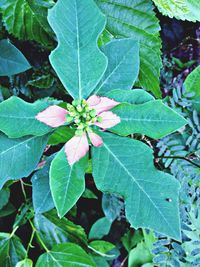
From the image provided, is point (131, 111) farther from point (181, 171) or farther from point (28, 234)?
point (28, 234)

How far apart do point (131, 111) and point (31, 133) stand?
16 cm

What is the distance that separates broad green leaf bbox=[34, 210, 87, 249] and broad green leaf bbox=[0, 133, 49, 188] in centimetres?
37

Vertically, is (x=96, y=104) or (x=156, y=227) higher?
(x=96, y=104)

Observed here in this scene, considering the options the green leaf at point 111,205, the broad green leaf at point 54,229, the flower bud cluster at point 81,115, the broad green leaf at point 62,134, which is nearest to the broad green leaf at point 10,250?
the broad green leaf at point 54,229

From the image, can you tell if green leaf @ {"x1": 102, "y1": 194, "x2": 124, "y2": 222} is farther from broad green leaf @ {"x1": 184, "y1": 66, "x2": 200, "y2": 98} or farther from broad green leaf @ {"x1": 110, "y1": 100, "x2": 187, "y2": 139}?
broad green leaf @ {"x1": 110, "y1": 100, "x2": 187, "y2": 139}

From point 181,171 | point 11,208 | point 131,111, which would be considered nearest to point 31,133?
point 131,111

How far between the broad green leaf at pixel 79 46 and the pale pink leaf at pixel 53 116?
0.04m

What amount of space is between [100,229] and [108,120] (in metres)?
0.62

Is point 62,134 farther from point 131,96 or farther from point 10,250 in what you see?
point 10,250

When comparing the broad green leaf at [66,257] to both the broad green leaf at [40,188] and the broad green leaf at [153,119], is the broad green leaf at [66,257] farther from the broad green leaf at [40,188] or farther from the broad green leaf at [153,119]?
the broad green leaf at [153,119]

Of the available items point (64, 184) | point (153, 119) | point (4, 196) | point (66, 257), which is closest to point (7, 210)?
point (4, 196)

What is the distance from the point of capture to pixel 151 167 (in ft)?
2.20

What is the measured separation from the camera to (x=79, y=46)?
2.26 ft

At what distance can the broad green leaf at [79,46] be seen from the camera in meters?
0.68
